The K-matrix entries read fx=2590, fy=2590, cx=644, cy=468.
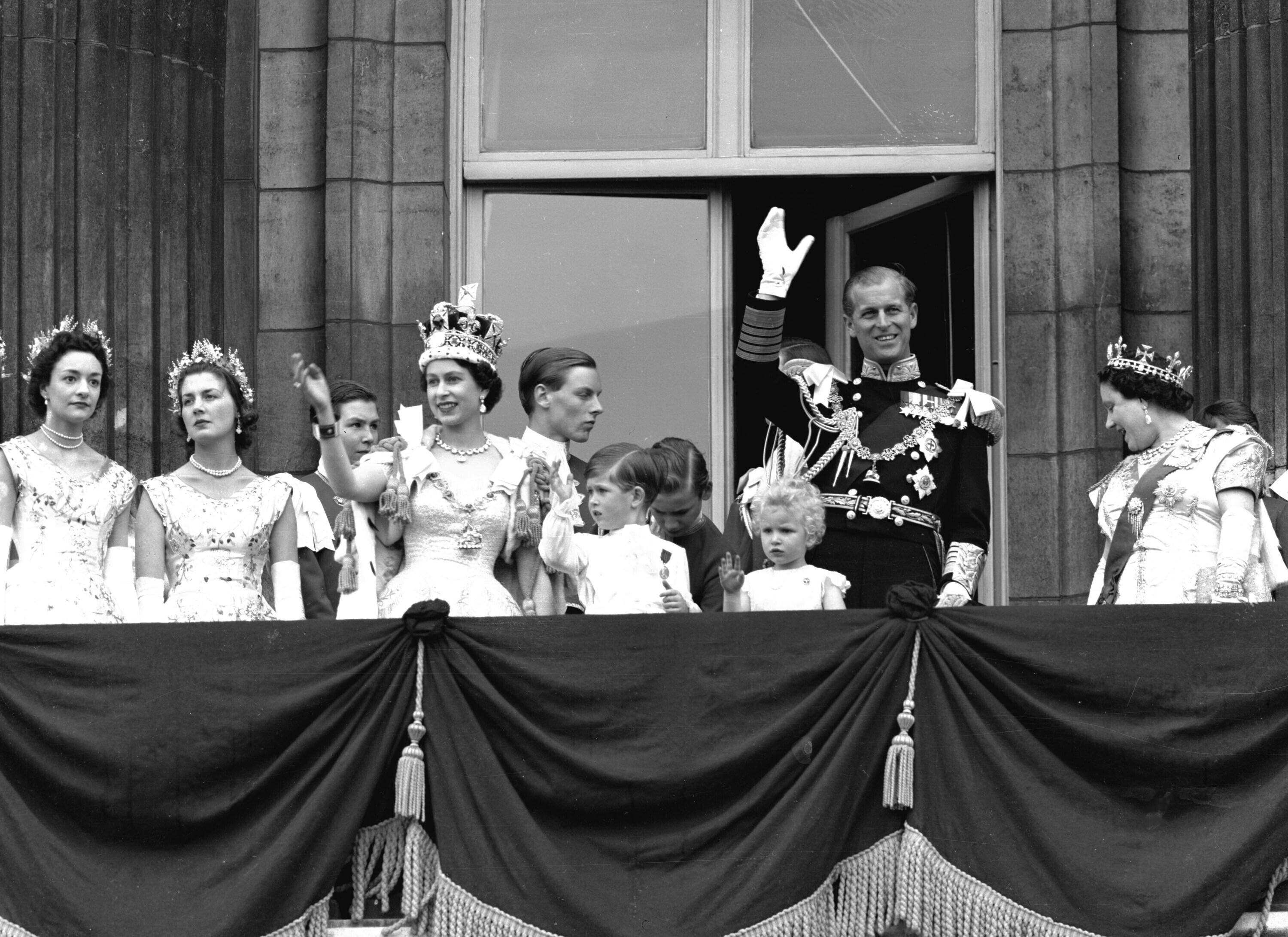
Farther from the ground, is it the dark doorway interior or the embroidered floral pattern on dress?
the dark doorway interior

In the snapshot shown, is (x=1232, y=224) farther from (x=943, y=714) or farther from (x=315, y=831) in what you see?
(x=315, y=831)

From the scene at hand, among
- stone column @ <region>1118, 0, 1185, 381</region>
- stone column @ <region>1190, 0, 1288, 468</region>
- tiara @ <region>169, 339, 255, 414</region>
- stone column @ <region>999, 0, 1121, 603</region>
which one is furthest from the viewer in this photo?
stone column @ <region>1118, 0, 1185, 381</region>

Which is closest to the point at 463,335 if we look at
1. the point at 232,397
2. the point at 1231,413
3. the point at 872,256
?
the point at 232,397

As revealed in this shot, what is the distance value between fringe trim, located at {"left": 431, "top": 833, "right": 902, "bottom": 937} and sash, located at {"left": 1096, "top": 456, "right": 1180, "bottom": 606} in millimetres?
1473

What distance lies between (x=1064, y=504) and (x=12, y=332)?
15.6 feet

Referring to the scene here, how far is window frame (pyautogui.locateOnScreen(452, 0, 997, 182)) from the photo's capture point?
40.2ft

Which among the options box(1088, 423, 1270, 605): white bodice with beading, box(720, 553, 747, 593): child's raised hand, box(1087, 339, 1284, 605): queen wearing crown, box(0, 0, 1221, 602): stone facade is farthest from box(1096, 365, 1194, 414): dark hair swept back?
box(0, 0, 1221, 602): stone facade

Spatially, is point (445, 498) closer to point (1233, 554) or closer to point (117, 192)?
point (1233, 554)

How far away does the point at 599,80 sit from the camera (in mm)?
12391

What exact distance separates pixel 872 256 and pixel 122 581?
447cm

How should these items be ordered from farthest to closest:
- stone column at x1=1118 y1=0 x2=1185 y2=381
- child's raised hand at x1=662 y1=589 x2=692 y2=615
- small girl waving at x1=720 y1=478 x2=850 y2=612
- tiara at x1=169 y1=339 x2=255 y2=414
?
1. stone column at x1=1118 y1=0 x2=1185 y2=381
2. tiara at x1=169 y1=339 x2=255 y2=414
3. small girl waving at x1=720 y1=478 x2=850 y2=612
4. child's raised hand at x1=662 y1=589 x2=692 y2=615

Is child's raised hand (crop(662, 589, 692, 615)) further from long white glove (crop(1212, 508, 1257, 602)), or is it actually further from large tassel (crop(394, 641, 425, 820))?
long white glove (crop(1212, 508, 1257, 602))

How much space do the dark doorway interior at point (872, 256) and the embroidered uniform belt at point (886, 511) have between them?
2205 mm

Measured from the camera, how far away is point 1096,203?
1177cm
